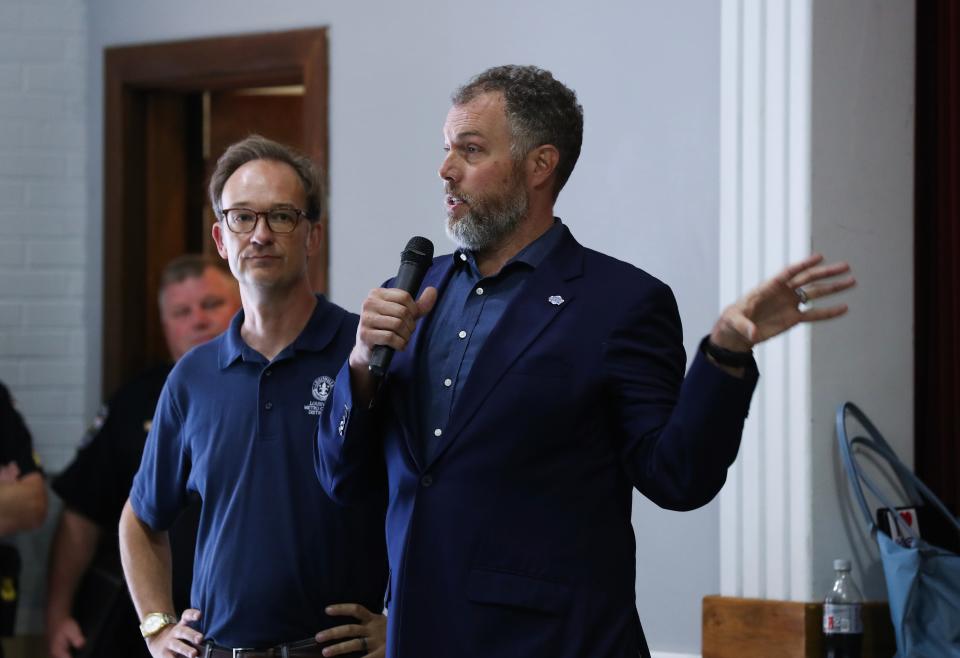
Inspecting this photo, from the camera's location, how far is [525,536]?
200 centimetres

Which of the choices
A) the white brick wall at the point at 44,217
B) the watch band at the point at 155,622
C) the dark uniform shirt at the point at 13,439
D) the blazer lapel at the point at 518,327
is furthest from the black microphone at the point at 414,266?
the white brick wall at the point at 44,217

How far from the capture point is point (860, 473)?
3.16 metres

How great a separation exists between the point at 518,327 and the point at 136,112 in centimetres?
308

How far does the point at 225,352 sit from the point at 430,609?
2.88ft

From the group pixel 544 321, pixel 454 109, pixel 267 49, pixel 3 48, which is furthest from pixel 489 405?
pixel 3 48

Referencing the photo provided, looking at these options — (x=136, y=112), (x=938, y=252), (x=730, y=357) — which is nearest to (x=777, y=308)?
(x=730, y=357)

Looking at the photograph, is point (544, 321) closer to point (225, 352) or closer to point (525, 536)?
point (525, 536)

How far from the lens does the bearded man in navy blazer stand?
1.91m

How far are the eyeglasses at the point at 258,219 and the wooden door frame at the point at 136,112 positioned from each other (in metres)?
1.81

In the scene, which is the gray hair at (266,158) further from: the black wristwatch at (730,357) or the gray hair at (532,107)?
the black wristwatch at (730,357)

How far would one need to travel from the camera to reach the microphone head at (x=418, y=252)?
218 centimetres

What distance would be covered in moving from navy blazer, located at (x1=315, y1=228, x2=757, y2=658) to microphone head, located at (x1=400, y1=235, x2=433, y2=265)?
172 millimetres

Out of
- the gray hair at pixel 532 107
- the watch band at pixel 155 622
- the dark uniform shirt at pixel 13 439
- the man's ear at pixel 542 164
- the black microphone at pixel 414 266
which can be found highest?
the gray hair at pixel 532 107

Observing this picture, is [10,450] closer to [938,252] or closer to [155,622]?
[155,622]
